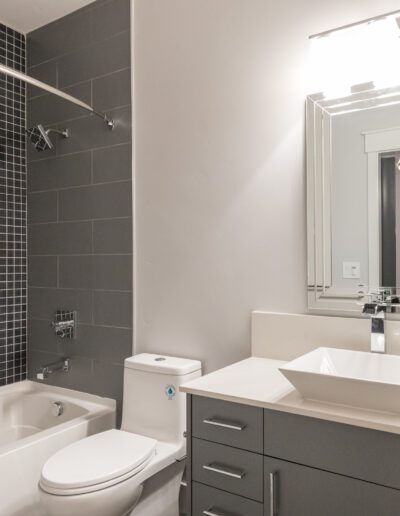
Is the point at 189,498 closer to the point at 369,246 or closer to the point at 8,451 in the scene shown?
the point at 8,451

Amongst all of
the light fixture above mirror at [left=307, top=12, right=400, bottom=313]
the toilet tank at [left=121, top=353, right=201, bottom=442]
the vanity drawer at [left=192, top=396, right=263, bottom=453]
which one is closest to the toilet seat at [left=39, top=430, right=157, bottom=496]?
the toilet tank at [left=121, top=353, right=201, bottom=442]

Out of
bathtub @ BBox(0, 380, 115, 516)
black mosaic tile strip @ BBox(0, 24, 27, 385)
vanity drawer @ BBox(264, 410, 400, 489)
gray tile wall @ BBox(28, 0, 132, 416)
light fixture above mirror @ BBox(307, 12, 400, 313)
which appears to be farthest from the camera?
black mosaic tile strip @ BBox(0, 24, 27, 385)

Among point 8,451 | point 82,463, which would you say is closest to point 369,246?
point 82,463

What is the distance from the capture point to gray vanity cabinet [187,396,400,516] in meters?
1.09

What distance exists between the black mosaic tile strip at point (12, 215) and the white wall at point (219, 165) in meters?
0.90

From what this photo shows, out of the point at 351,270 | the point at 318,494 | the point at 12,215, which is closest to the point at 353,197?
the point at 351,270

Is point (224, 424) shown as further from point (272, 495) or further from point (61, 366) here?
point (61, 366)

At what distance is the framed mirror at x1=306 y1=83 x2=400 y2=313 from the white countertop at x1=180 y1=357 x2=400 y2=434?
363mm

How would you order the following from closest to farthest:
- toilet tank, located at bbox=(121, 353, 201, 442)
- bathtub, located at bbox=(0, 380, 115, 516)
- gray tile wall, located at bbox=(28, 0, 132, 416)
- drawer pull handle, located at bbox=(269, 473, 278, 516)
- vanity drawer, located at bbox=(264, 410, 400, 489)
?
vanity drawer, located at bbox=(264, 410, 400, 489), drawer pull handle, located at bbox=(269, 473, 278, 516), bathtub, located at bbox=(0, 380, 115, 516), toilet tank, located at bbox=(121, 353, 201, 442), gray tile wall, located at bbox=(28, 0, 132, 416)

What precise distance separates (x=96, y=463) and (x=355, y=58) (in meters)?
1.80

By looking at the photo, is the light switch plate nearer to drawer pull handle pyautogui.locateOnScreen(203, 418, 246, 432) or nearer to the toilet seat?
drawer pull handle pyautogui.locateOnScreen(203, 418, 246, 432)

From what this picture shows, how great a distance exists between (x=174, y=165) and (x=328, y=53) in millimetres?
834

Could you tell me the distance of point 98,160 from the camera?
2389 mm

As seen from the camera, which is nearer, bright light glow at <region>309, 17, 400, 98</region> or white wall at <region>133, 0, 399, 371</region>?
bright light glow at <region>309, 17, 400, 98</region>
